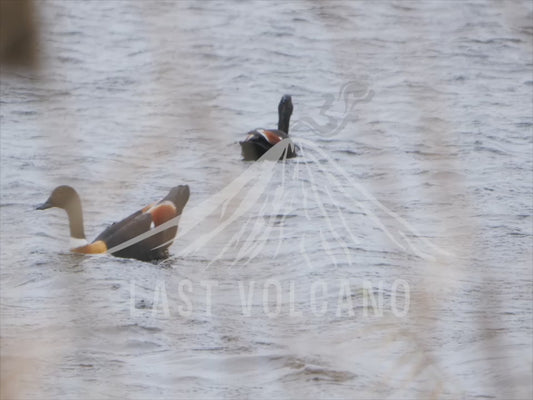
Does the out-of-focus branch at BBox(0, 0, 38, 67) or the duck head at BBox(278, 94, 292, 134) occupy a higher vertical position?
the out-of-focus branch at BBox(0, 0, 38, 67)

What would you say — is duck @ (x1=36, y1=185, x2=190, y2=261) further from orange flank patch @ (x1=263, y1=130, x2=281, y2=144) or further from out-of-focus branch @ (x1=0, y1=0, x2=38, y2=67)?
out-of-focus branch @ (x1=0, y1=0, x2=38, y2=67)

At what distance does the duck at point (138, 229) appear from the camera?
6621mm

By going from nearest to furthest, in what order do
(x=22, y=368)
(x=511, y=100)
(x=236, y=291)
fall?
(x=22, y=368), (x=236, y=291), (x=511, y=100)

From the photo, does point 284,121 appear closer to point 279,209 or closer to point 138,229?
point 138,229

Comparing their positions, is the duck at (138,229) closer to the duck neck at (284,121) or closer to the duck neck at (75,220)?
the duck neck at (75,220)

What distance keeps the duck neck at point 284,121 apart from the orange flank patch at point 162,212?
2.93 m

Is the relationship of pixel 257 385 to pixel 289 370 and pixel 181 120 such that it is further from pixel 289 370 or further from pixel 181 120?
pixel 181 120

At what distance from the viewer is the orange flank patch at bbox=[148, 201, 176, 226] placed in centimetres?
695

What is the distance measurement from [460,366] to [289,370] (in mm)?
715

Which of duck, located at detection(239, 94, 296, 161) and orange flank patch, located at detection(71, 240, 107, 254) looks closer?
orange flank patch, located at detection(71, 240, 107, 254)

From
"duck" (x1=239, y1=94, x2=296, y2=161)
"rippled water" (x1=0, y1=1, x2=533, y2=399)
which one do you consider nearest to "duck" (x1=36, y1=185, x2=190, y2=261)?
"rippled water" (x1=0, y1=1, x2=533, y2=399)

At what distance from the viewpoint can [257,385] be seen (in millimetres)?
3061

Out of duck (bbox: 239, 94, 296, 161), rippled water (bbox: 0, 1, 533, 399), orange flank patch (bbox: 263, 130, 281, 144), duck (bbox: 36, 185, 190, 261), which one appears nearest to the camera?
rippled water (bbox: 0, 1, 533, 399)

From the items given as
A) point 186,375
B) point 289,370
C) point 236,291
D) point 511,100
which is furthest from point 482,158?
point 289,370
